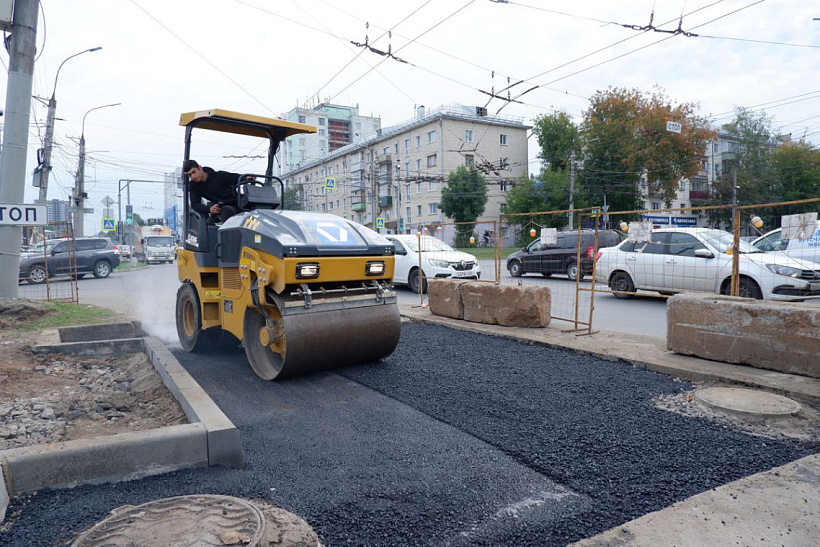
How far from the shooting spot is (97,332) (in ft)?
26.9

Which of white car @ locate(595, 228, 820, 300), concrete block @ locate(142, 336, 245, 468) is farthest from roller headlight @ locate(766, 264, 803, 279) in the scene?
concrete block @ locate(142, 336, 245, 468)

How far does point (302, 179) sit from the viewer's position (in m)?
63.3

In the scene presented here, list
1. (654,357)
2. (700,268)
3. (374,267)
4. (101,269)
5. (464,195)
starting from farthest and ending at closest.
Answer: (464,195) → (101,269) → (700,268) → (654,357) → (374,267)

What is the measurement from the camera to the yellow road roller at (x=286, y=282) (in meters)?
5.16

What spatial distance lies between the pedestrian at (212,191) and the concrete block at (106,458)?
11.4 feet

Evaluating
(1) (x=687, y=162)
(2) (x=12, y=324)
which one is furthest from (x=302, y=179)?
(2) (x=12, y=324)

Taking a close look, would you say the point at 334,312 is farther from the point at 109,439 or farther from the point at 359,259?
the point at 109,439

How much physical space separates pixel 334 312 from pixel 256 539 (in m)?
3.05

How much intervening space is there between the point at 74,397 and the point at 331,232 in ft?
8.97

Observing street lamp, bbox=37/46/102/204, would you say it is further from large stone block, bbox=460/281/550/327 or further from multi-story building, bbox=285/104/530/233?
multi-story building, bbox=285/104/530/233

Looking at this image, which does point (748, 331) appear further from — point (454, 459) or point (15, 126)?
point (15, 126)

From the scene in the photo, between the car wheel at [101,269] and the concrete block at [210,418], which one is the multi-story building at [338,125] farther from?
the concrete block at [210,418]

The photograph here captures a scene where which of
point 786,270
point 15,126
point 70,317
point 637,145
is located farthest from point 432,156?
point 70,317

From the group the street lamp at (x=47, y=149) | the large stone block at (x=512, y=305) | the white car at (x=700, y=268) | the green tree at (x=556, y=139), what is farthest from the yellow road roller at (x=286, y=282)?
the green tree at (x=556, y=139)
